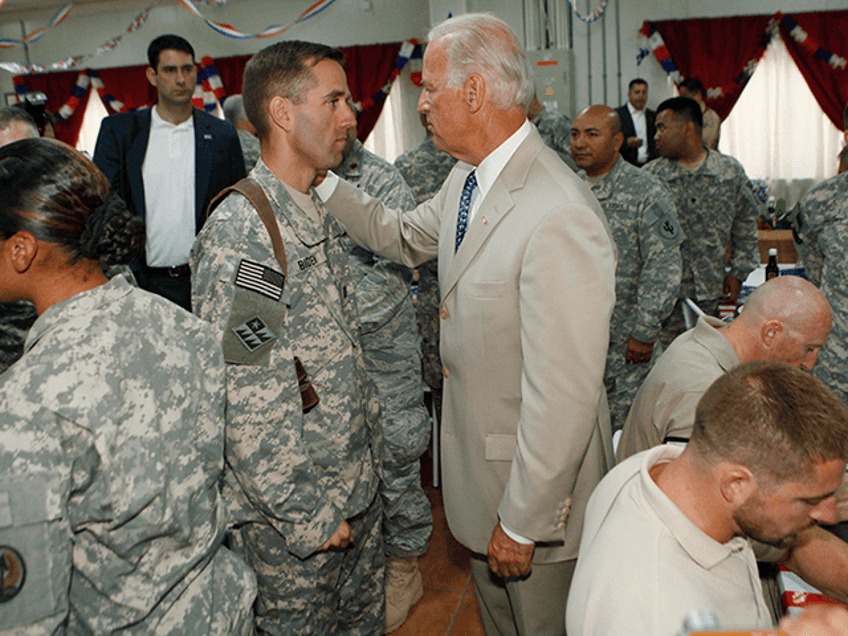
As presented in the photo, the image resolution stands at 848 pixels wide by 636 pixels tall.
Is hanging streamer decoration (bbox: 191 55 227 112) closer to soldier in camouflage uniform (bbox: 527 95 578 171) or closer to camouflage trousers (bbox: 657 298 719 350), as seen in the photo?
soldier in camouflage uniform (bbox: 527 95 578 171)

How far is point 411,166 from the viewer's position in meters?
3.37

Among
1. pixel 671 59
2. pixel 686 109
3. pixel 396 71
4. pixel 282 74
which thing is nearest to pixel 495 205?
pixel 282 74

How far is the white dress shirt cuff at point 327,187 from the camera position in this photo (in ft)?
6.18

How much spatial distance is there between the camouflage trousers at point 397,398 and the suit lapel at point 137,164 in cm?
96

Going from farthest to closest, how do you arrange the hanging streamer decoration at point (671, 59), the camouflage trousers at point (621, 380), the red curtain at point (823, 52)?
the hanging streamer decoration at point (671, 59)
the red curtain at point (823, 52)
the camouflage trousers at point (621, 380)

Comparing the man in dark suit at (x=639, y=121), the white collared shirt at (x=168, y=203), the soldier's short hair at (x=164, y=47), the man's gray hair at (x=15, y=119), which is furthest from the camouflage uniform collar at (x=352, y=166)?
the man in dark suit at (x=639, y=121)

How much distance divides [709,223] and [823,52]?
5798 mm

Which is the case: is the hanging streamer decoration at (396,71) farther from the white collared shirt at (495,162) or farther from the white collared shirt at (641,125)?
the white collared shirt at (495,162)

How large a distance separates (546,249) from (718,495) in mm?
558

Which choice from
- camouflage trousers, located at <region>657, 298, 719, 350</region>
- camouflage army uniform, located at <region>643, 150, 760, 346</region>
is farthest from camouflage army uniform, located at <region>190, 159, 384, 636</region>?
camouflage army uniform, located at <region>643, 150, 760, 346</region>

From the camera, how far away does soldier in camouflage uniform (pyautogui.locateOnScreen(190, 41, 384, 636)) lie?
4.70 feet

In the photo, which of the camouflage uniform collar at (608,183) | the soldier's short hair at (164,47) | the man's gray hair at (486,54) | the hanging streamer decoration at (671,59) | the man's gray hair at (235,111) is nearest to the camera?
the man's gray hair at (486,54)

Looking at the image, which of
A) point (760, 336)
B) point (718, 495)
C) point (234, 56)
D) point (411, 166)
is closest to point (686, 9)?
point (234, 56)

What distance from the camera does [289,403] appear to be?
1482mm
